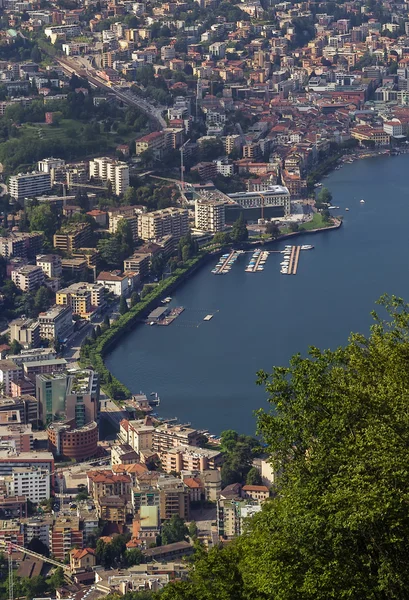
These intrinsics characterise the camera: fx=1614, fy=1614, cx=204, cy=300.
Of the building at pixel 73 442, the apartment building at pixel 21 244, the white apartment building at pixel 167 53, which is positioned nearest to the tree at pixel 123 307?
the apartment building at pixel 21 244

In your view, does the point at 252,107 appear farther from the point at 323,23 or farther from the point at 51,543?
the point at 51,543

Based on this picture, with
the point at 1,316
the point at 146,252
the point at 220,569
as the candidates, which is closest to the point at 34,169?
the point at 146,252

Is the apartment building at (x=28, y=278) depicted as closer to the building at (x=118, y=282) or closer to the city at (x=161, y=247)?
the city at (x=161, y=247)

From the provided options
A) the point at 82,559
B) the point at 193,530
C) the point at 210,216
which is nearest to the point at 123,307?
the point at 210,216

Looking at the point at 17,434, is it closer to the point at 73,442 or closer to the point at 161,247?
the point at 73,442

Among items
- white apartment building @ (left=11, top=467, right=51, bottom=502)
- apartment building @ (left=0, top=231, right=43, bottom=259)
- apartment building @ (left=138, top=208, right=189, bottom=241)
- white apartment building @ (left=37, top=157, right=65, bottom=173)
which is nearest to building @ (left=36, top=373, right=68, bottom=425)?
white apartment building @ (left=11, top=467, right=51, bottom=502)
